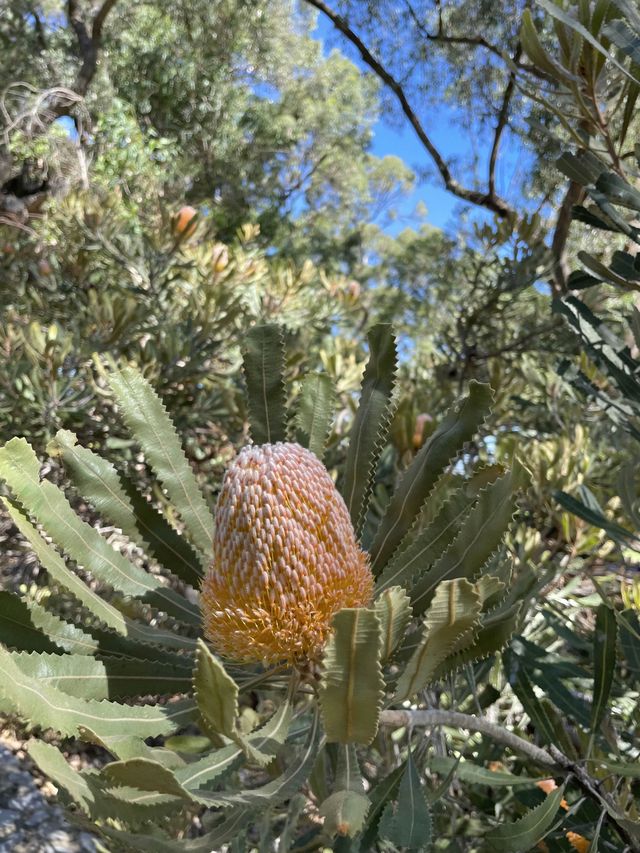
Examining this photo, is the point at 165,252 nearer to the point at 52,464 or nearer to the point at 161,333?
the point at 161,333

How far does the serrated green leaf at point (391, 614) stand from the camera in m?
0.68

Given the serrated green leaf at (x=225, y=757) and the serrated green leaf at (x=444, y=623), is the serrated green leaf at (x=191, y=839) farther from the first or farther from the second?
the serrated green leaf at (x=444, y=623)

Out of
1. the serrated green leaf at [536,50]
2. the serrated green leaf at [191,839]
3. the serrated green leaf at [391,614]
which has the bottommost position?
the serrated green leaf at [191,839]

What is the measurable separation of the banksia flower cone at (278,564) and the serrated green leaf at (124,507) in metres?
0.15

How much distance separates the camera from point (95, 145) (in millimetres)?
6508

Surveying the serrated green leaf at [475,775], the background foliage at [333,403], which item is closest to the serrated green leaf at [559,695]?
the background foliage at [333,403]

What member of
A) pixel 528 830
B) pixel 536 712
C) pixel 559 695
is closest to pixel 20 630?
pixel 528 830

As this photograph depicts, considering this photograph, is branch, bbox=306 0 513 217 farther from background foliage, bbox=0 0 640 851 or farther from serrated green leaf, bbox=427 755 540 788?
serrated green leaf, bbox=427 755 540 788

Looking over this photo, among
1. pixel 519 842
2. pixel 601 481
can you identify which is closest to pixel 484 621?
pixel 519 842

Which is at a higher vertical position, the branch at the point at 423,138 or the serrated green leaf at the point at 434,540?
the branch at the point at 423,138

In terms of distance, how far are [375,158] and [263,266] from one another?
13747 mm

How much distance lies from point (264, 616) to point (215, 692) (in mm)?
326

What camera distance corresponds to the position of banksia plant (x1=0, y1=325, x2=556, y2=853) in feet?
2.12

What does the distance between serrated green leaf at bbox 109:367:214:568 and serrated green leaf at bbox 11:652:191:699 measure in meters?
0.25
